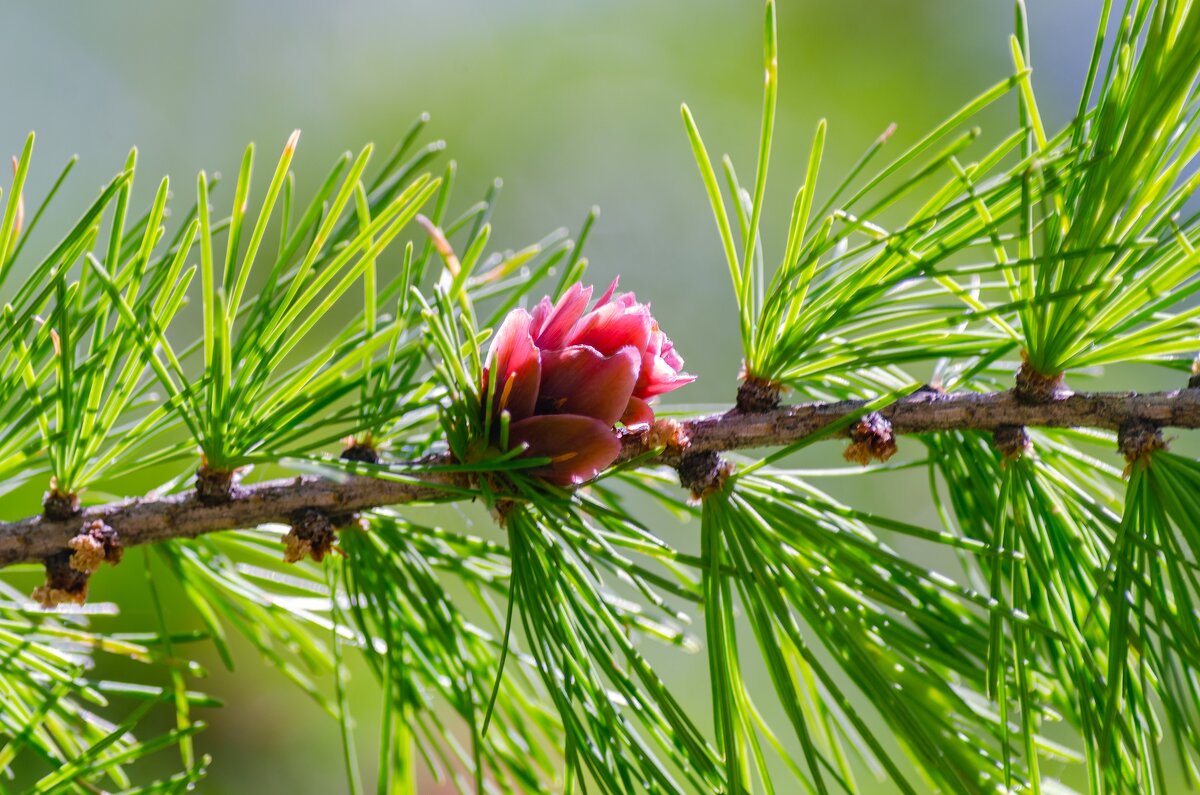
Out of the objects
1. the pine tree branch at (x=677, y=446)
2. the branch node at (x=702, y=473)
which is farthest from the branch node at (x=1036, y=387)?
the branch node at (x=702, y=473)

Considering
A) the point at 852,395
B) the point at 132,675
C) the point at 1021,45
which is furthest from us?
the point at 132,675

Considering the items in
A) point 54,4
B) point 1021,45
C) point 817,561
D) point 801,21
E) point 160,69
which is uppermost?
point 54,4

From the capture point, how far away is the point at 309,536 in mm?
408

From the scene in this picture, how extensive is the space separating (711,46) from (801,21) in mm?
235

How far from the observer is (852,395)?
1.62 feet

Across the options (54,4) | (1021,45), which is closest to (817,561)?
(1021,45)

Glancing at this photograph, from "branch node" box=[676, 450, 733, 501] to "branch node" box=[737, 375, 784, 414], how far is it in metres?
0.03

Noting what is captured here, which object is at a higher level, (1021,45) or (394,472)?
(1021,45)

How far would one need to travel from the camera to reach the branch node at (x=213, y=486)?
41 cm

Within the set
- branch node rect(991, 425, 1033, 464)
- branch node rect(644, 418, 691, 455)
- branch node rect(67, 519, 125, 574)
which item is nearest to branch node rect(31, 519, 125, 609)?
branch node rect(67, 519, 125, 574)

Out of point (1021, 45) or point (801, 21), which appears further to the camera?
point (801, 21)

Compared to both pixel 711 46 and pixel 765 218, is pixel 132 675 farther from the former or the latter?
pixel 711 46

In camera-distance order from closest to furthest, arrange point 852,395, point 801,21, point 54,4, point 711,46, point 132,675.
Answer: point 852,395 → point 132,675 → point 801,21 → point 711,46 → point 54,4

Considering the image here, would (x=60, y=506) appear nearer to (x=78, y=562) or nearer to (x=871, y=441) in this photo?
(x=78, y=562)
